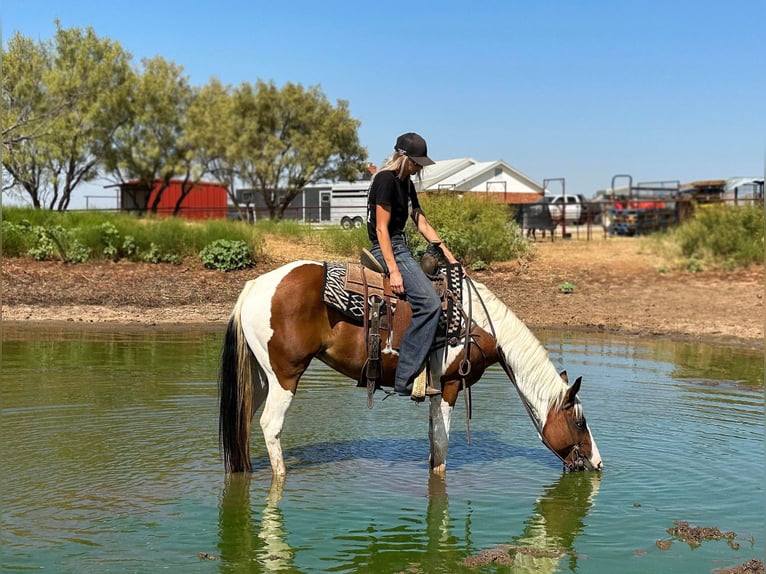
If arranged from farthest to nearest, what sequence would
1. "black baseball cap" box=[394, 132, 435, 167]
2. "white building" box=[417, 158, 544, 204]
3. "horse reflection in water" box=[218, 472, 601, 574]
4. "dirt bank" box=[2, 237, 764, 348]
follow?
"white building" box=[417, 158, 544, 204] → "dirt bank" box=[2, 237, 764, 348] → "black baseball cap" box=[394, 132, 435, 167] → "horse reflection in water" box=[218, 472, 601, 574]

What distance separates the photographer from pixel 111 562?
16.7 ft

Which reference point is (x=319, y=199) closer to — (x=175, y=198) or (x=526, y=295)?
(x=175, y=198)

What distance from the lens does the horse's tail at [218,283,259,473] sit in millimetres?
6707

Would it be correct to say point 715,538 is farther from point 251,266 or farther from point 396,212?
point 251,266

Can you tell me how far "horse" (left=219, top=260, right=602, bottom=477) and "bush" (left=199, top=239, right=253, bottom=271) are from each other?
12825 mm

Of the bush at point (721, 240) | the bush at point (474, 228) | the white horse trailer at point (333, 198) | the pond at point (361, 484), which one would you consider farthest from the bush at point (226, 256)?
the white horse trailer at point (333, 198)

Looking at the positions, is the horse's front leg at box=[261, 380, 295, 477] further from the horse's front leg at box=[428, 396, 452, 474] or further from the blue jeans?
the horse's front leg at box=[428, 396, 452, 474]

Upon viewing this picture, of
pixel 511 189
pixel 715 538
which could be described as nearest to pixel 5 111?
pixel 511 189

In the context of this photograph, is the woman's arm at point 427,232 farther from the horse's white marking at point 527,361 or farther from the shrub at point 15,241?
the shrub at point 15,241

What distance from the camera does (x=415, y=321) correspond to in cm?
659

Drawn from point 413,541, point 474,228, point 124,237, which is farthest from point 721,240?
point 413,541

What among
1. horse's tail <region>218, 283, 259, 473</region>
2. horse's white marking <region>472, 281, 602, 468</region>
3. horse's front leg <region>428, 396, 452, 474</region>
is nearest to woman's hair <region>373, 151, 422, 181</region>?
horse's white marking <region>472, 281, 602, 468</region>

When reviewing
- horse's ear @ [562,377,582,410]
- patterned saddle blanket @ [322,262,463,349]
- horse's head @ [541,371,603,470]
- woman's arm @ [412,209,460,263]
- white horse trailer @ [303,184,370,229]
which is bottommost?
horse's head @ [541,371,603,470]

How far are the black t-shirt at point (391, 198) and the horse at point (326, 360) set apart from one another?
589mm
